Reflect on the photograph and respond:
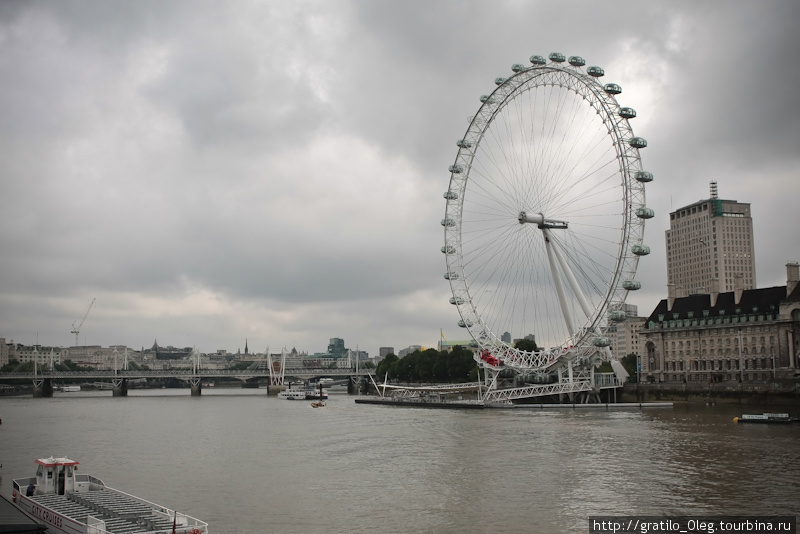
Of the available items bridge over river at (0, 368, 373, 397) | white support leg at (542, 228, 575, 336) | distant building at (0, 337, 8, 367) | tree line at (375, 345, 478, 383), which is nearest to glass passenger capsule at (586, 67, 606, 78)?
white support leg at (542, 228, 575, 336)

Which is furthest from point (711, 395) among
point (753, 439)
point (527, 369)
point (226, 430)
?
point (226, 430)

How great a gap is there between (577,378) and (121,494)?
5965 cm

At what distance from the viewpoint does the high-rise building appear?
5876 inches

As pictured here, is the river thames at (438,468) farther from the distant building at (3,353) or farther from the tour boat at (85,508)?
the distant building at (3,353)

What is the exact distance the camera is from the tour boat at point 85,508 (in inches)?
805

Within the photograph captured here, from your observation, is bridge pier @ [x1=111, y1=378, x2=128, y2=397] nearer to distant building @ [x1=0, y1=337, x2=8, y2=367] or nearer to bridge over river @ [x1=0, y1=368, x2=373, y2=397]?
bridge over river @ [x1=0, y1=368, x2=373, y2=397]

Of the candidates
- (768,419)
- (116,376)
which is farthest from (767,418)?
(116,376)

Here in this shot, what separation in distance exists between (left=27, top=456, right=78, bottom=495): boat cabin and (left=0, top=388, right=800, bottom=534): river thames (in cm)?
372

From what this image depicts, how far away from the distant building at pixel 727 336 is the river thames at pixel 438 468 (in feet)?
43.4

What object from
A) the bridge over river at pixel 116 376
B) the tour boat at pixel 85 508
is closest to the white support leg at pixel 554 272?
the tour boat at pixel 85 508

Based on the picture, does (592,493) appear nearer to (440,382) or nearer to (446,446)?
(446,446)

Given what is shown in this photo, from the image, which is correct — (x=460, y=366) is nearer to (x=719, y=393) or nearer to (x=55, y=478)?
(x=719, y=393)

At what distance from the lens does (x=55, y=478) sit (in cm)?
2558

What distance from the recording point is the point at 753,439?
4131cm
